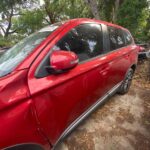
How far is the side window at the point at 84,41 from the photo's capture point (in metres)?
2.23

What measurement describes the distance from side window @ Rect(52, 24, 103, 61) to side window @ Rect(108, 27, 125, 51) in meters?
0.36

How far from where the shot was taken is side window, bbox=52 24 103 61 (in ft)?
7.30

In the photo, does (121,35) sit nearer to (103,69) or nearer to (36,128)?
(103,69)

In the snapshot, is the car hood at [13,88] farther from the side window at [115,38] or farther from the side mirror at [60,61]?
the side window at [115,38]

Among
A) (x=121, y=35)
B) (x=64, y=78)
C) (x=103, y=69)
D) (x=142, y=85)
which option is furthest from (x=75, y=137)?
(x=142, y=85)

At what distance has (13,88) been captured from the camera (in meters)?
1.56

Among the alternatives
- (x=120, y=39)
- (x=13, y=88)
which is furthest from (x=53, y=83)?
(x=120, y=39)

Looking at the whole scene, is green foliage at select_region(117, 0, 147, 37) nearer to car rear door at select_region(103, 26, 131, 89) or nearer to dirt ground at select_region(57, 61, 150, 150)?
dirt ground at select_region(57, 61, 150, 150)

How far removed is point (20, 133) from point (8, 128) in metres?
0.13

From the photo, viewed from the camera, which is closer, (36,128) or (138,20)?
(36,128)

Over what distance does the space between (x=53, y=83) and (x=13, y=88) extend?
41 cm

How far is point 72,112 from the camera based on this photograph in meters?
2.28

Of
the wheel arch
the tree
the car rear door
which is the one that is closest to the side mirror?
the wheel arch

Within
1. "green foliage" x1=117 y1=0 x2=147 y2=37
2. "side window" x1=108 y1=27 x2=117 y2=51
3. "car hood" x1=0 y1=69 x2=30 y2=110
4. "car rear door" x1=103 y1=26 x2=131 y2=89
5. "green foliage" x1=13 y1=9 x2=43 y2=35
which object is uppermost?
"car hood" x1=0 y1=69 x2=30 y2=110
